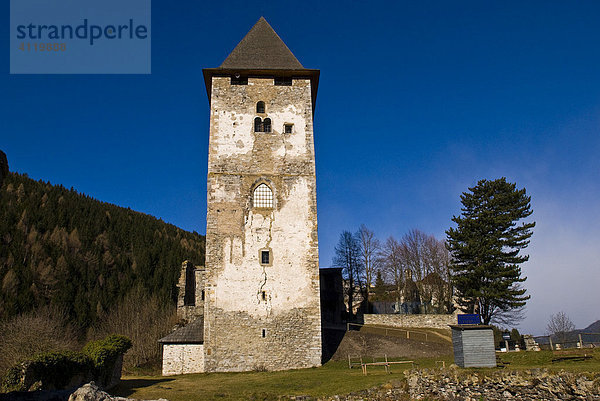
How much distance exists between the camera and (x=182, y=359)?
22.2 m

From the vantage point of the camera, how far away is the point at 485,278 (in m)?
30.1

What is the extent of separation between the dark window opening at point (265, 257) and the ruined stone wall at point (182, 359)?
5.13m

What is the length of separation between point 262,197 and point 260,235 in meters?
2.12

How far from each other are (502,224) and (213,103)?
67.9 ft

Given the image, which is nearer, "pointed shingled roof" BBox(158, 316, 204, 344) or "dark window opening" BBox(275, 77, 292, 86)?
"pointed shingled roof" BBox(158, 316, 204, 344)

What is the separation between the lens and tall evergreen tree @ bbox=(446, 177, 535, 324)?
2905cm

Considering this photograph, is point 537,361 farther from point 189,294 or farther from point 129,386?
point 189,294

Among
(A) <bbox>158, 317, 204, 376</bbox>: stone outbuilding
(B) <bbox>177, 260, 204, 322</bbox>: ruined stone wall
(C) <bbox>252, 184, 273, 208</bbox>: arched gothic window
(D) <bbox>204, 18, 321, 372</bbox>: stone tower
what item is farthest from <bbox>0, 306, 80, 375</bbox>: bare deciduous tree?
(C) <bbox>252, 184, 273, 208</bbox>: arched gothic window

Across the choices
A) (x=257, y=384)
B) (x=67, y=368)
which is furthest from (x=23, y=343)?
(x=257, y=384)

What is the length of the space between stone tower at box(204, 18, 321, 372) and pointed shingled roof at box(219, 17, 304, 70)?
0.42 feet

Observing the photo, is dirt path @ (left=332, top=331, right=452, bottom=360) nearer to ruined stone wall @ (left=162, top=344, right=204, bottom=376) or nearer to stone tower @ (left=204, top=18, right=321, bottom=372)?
stone tower @ (left=204, top=18, right=321, bottom=372)

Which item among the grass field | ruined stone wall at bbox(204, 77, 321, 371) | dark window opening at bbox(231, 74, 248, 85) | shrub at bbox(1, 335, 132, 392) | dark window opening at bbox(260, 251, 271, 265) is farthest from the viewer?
dark window opening at bbox(231, 74, 248, 85)

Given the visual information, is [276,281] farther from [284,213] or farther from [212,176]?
[212,176]

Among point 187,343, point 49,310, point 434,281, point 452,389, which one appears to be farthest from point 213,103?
point 49,310
